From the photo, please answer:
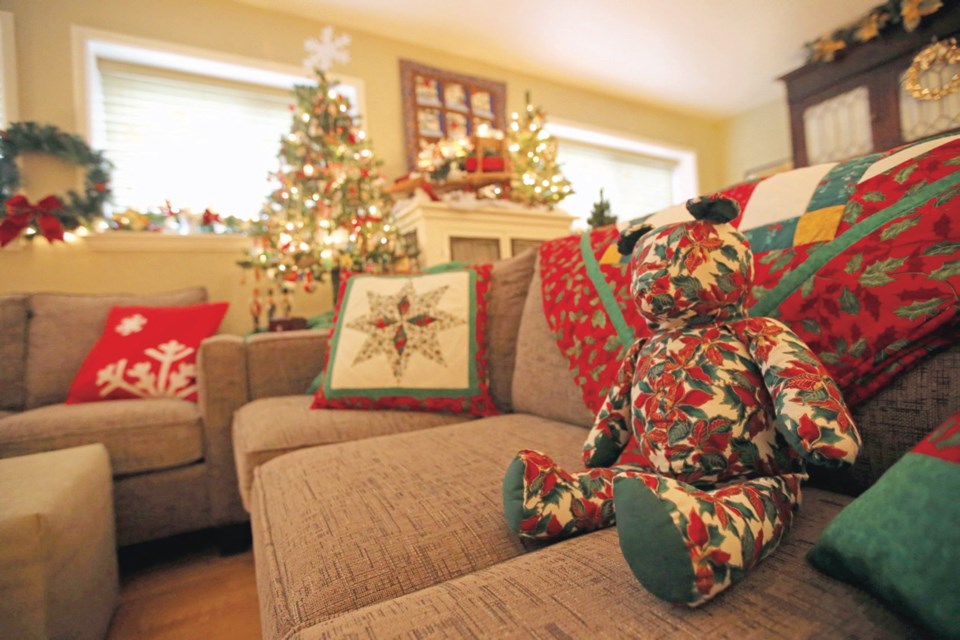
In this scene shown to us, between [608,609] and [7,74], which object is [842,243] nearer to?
[608,609]

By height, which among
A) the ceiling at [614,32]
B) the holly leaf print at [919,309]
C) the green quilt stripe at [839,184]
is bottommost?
the holly leaf print at [919,309]

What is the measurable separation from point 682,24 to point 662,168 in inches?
77.9

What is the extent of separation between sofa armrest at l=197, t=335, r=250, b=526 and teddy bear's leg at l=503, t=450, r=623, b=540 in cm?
124

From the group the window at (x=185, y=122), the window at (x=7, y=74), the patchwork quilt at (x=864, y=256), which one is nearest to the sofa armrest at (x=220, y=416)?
the patchwork quilt at (x=864, y=256)

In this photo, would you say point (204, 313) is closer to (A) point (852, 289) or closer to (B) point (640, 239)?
(B) point (640, 239)

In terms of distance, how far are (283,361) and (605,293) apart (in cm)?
115

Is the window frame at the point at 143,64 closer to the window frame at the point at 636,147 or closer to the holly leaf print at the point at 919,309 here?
the window frame at the point at 636,147

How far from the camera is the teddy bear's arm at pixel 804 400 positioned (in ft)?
1.42

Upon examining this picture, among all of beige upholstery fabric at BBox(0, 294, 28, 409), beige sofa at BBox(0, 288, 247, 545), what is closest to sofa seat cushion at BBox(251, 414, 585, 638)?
beige sofa at BBox(0, 288, 247, 545)

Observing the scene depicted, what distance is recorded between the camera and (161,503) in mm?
1404

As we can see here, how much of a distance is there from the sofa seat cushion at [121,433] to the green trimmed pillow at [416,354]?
19.8 inches

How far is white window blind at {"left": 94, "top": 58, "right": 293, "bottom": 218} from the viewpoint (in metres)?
2.62

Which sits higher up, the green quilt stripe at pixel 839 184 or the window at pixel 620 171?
the window at pixel 620 171

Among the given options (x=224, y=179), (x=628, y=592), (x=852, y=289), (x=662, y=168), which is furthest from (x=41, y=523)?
(x=662, y=168)
